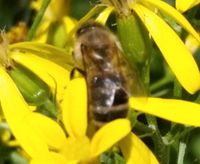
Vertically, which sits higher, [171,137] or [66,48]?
[66,48]

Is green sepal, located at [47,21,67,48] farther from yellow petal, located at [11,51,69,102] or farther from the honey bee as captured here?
the honey bee

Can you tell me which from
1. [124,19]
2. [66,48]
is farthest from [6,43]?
[124,19]

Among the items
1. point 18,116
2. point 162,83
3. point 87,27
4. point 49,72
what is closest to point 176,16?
point 87,27

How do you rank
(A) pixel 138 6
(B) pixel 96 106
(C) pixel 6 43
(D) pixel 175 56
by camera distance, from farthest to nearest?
1. (C) pixel 6 43
2. (A) pixel 138 6
3. (D) pixel 175 56
4. (B) pixel 96 106

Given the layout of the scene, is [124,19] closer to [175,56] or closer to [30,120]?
[175,56]

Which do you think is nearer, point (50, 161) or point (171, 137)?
point (50, 161)

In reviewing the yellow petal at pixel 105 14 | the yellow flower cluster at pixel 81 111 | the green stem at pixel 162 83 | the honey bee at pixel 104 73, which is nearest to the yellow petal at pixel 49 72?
the yellow flower cluster at pixel 81 111
